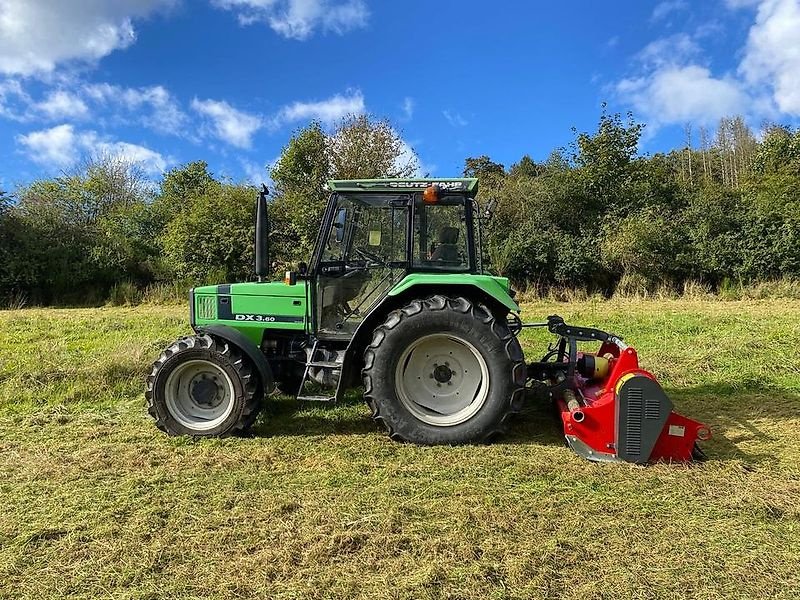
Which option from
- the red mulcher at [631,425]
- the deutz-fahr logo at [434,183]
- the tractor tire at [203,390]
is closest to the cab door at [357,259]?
the deutz-fahr logo at [434,183]

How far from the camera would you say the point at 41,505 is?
11.6 ft

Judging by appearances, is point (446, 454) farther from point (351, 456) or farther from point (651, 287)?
point (651, 287)

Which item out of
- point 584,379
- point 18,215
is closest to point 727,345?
point 584,379

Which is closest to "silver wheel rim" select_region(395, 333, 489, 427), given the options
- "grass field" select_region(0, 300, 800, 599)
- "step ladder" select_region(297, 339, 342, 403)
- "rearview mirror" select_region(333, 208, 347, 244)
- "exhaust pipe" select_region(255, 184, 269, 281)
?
"grass field" select_region(0, 300, 800, 599)

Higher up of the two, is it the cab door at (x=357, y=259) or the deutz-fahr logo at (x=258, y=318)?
the cab door at (x=357, y=259)

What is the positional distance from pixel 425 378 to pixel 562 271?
12824 mm

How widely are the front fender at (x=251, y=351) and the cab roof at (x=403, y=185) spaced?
1.49 metres

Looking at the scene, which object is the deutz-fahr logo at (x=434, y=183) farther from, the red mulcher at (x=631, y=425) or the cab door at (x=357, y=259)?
the red mulcher at (x=631, y=425)

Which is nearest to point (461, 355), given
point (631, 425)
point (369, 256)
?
point (369, 256)

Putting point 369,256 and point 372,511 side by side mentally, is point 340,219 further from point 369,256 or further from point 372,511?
point 372,511

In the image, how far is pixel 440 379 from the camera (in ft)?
15.8

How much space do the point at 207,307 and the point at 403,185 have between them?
212 centimetres

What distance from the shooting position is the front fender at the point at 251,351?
473 cm

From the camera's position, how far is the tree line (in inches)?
642
